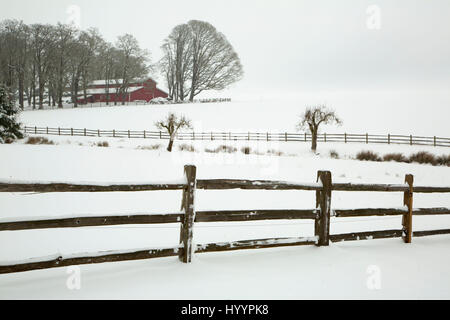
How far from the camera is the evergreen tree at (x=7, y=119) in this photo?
2534 centimetres

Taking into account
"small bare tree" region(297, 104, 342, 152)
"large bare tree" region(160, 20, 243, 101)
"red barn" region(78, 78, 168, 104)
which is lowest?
"small bare tree" region(297, 104, 342, 152)

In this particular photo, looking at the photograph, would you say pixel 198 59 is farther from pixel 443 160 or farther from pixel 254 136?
pixel 443 160

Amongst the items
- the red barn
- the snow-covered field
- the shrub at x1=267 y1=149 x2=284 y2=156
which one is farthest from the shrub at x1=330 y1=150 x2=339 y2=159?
the red barn

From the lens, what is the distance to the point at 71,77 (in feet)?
189

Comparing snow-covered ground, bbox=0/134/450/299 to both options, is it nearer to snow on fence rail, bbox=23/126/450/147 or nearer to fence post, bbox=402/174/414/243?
fence post, bbox=402/174/414/243

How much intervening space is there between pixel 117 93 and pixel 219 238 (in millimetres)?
56214

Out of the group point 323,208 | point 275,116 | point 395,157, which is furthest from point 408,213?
point 275,116

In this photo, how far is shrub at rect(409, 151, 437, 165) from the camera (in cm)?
2374

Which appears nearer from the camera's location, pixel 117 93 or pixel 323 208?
pixel 323 208

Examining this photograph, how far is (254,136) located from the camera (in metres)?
35.8

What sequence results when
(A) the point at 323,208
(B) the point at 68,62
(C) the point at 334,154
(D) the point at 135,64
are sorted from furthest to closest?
(D) the point at 135,64 < (B) the point at 68,62 < (C) the point at 334,154 < (A) the point at 323,208

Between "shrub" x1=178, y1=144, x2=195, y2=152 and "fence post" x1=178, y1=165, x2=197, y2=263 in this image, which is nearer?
"fence post" x1=178, y1=165, x2=197, y2=263
